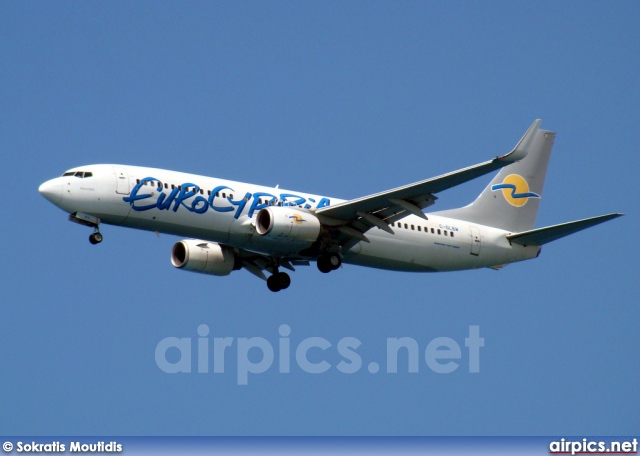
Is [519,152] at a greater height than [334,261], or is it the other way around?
[519,152]

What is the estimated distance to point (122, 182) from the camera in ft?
152

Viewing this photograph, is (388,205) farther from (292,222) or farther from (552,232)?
(552,232)

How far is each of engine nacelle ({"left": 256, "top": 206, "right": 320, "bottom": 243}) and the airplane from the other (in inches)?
1.9

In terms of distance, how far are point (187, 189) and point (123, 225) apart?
2823 mm

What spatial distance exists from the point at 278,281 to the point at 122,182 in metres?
9.04

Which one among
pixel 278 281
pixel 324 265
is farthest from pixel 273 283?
pixel 324 265

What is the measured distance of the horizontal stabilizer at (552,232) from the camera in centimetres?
4688

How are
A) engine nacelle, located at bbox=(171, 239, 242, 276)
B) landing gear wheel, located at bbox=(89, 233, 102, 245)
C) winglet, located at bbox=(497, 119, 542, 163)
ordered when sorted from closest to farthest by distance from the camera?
1. winglet, located at bbox=(497, 119, 542, 163)
2. landing gear wheel, located at bbox=(89, 233, 102, 245)
3. engine nacelle, located at bbox=(171, 239, 242, 276)

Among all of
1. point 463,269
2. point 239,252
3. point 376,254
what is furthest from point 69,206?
point 463,269

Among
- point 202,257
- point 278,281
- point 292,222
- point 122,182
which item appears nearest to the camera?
point 122,182

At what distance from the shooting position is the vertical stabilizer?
54.9 metres

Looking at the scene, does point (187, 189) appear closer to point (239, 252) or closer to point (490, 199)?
point (239, 252)

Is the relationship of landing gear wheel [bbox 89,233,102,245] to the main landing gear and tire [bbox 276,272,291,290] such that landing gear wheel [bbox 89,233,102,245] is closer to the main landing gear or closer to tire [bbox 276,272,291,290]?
the main landing gear

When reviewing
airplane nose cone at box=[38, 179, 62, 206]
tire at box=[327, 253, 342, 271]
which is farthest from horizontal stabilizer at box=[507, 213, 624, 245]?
airplane nose cone at box=[38, 179, 62, 206]
